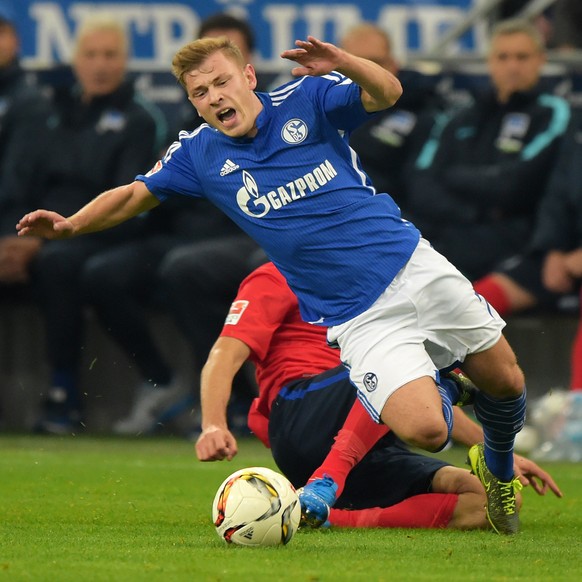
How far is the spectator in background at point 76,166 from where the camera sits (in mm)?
9969

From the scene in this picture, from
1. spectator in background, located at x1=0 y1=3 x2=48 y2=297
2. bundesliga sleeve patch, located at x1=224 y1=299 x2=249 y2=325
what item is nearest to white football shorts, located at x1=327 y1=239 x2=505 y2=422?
bundesliga sleeve patch, located at x1=224 y1=299 x2=249 y2=325

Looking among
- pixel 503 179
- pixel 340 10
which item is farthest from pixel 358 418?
pixel 340 10

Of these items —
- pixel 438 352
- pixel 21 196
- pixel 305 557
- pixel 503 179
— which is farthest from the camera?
pixel 21 196

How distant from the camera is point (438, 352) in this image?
215 inches

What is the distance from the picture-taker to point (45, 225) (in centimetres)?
541

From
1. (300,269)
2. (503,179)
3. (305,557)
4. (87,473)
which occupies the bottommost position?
(87,473)

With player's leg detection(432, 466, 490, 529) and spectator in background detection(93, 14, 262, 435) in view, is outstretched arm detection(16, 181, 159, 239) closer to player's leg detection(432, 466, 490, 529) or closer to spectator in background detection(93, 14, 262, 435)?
player's leg detection(432, 466, 490, 529)

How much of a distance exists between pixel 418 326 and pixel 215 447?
944 millimetres

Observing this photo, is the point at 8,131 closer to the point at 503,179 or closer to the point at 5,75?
the point at 5,75

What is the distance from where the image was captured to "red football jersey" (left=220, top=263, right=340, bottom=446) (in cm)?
591

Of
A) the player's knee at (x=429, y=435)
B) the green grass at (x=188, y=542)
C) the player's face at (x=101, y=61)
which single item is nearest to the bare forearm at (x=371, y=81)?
the player's knee at (x=429, y=435)

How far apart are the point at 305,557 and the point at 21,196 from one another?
6222mm

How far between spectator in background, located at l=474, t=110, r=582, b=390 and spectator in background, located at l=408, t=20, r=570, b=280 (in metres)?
0.14

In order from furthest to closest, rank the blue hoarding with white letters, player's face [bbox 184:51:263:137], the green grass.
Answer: the blue hoarding with white letters, player's face [bbox 184:51:263:137], the green grass
